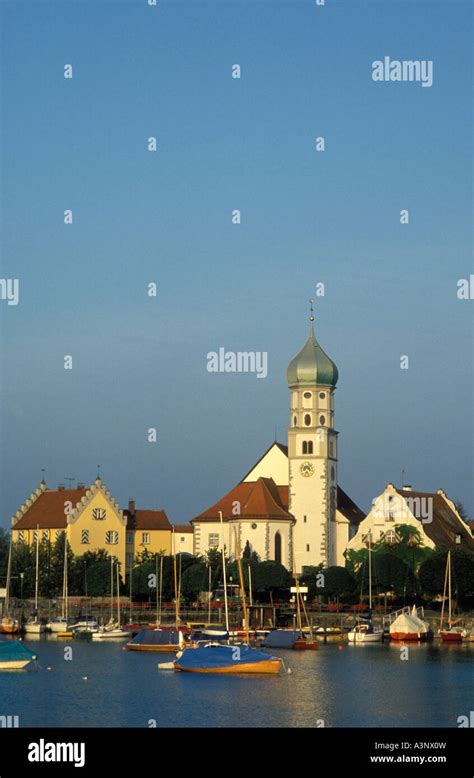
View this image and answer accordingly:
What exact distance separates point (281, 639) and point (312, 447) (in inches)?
1247

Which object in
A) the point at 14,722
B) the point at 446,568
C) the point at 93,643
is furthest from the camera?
the point at 446,568

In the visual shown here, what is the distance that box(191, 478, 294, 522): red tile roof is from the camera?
378 ft

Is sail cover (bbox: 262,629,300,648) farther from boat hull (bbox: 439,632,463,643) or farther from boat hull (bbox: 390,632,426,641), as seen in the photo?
boat hull (bbox: 439,632,463,643)

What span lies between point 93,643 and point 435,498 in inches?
1696

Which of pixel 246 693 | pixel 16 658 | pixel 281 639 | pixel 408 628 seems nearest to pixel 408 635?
pixel 408 628

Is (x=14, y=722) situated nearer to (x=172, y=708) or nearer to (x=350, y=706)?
(x=172, y=708)

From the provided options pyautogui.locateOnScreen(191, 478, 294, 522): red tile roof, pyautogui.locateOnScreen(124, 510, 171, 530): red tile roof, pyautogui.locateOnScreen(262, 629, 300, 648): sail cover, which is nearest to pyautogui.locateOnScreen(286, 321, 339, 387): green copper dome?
pyautogui.locateOnScreen(191, 478, 294, 522): red tile roof

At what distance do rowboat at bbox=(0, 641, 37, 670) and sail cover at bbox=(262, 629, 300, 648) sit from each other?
18807 mm

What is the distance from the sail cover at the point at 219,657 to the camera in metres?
69.4


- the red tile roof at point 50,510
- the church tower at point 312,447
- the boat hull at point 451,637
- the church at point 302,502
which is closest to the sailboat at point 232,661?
the boat hull at point 451,637

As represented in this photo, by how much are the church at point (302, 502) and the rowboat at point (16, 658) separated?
42.9m

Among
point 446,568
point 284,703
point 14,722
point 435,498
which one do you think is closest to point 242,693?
point 284,703
